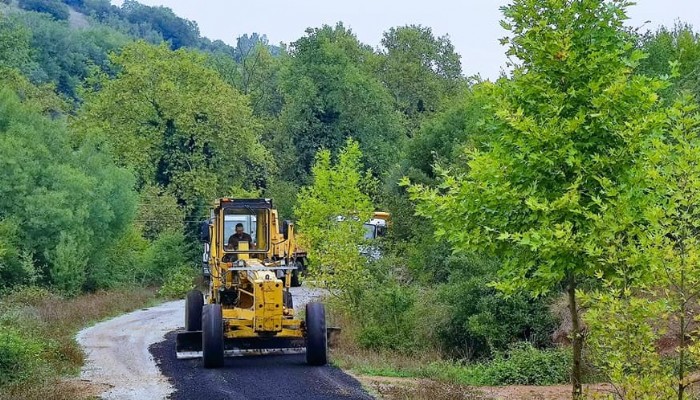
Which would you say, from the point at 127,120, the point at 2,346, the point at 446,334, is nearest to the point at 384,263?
the point at 446,334

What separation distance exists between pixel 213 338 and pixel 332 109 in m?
44.3

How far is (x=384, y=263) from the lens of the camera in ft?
84.4

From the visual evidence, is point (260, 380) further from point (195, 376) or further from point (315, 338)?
point (315, 338)

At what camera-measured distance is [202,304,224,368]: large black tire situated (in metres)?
16.5

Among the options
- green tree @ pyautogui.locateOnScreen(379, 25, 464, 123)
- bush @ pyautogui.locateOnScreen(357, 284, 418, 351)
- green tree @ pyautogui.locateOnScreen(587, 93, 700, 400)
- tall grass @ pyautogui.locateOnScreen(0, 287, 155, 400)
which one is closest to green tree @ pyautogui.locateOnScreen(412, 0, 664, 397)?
green tree @ pyautogui.locateOnScreen(587, 93, 700, 400)

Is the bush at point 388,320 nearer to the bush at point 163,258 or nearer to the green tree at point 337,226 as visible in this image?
the green tree at point 337,226

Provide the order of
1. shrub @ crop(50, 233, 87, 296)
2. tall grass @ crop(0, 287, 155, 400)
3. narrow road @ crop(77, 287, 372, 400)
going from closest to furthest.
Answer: narrow road @ crop(77, 287, 372, 400) < tall grass @ crop(0, 287, 155, 400) < shrub @ crop(50, 233, 87, 296)

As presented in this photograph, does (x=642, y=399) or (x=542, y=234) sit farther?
(x=542, y=234)

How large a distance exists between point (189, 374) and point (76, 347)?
14.8 feet

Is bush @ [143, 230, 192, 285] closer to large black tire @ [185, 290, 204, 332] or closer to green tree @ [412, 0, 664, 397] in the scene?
large black tire @ [185, 290, 204, 332]

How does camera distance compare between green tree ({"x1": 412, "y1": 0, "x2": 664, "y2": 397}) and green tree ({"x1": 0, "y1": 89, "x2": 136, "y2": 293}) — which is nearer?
green tree ({"x1": 412, "y1": 0, "x2": 664, "y2": 397})

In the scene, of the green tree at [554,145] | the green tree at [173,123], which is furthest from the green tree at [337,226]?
the green tree at [554,145]

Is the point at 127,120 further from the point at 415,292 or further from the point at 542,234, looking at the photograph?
the point at 542,234

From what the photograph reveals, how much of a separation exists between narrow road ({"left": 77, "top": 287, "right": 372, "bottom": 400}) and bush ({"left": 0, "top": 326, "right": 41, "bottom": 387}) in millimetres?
1084
